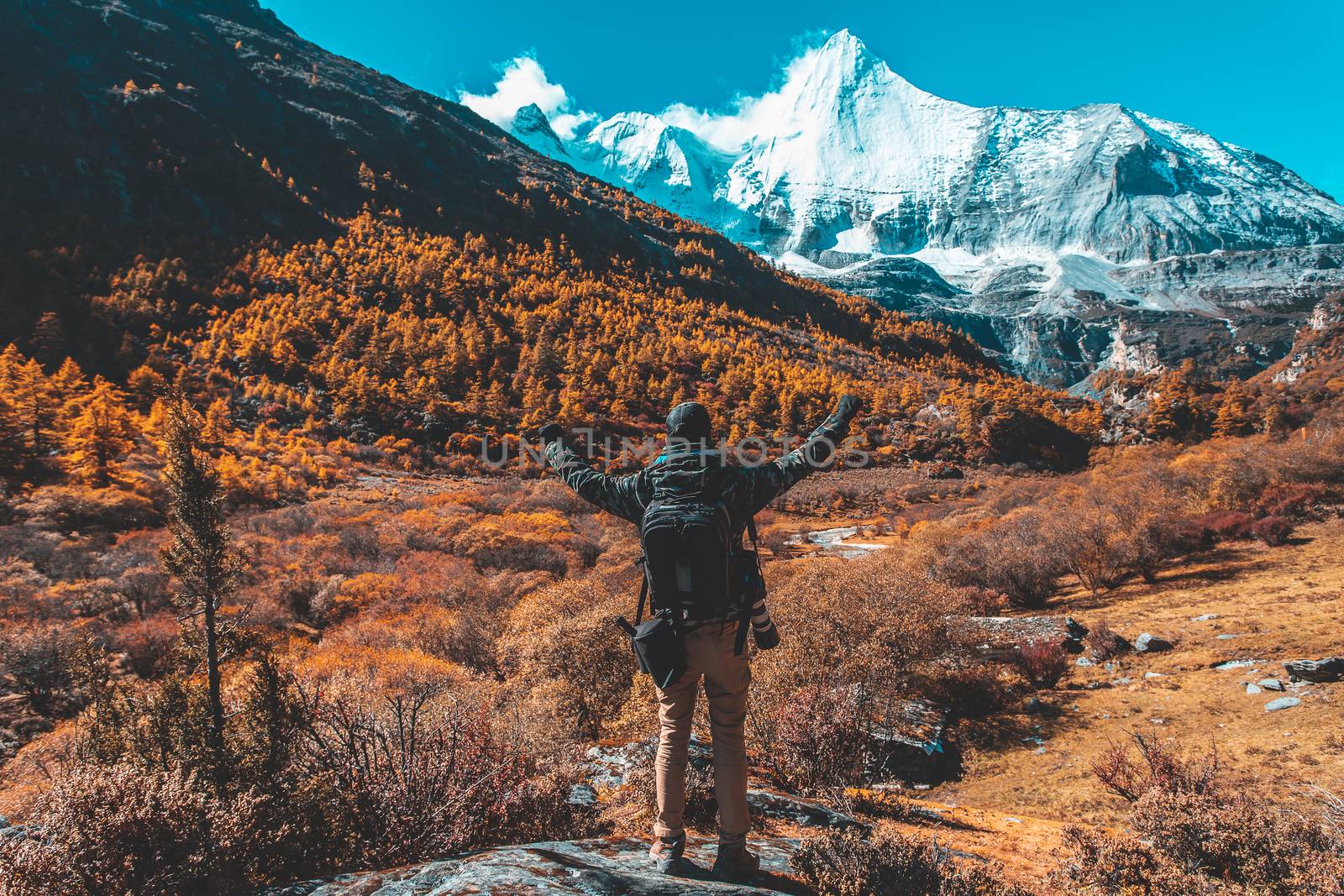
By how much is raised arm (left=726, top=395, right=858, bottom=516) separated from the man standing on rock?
0.01 metres

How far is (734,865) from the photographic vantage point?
2969 millimetres

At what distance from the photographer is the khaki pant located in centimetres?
302

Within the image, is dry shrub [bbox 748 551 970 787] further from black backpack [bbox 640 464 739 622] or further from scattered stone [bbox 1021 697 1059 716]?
black backpack [bbox 640 464 739 622]

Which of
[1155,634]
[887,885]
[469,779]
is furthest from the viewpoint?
[1155,634]

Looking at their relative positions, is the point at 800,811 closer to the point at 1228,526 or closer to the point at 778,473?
the point at 778,473

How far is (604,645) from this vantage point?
1180 cm

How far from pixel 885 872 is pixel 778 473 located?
2162mm

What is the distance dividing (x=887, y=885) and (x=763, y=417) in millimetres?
59440

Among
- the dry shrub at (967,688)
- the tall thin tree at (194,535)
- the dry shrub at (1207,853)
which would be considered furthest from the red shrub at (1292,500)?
the tall thin tree at (194,535)

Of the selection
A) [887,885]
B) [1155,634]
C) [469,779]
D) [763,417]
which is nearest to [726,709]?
[887,885]

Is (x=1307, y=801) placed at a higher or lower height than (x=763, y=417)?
lower

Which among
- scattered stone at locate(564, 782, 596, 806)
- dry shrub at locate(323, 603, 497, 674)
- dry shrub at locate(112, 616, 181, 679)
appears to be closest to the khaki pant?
scattered stone at locate(564, 782, 596, 806)

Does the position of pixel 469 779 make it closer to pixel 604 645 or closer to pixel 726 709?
pixel 726 709

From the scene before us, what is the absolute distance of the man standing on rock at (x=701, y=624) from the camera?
3018 mm
